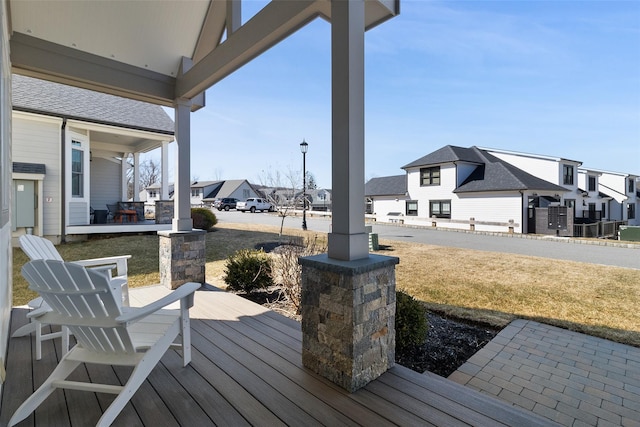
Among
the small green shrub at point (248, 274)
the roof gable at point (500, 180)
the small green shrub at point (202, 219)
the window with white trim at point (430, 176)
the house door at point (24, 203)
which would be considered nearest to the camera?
the small green shrub at point (248, 274)

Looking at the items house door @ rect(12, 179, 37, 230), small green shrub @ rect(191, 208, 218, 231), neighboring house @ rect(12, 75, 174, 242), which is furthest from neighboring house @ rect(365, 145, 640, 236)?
house door @ rect(12, 179, 37, 230)

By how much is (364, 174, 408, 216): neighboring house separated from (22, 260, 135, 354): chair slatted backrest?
21.6 meters

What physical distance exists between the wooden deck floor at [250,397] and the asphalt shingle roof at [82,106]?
9.05 meters

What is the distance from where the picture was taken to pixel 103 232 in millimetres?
10164

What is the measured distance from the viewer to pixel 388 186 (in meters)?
24.6

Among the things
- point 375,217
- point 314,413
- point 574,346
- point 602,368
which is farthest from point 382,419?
point 375,217

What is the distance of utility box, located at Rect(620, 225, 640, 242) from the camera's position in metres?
15.2

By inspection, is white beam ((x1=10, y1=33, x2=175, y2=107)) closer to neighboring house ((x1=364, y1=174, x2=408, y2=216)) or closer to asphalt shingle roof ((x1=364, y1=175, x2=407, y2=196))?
neighboring house ((x1=364, y1=174, x2=408, y2=216))

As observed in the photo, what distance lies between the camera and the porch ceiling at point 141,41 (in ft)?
11.5

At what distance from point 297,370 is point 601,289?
21.8 ft

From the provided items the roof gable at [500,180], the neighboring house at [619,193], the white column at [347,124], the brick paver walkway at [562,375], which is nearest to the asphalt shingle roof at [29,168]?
the white column at [347,124]

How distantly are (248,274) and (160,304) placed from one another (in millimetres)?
3031

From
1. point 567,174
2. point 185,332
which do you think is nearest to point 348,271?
point 185,332

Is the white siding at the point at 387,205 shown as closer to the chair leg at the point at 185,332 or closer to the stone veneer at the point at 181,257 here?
the stone veneer at the point at 181,257
